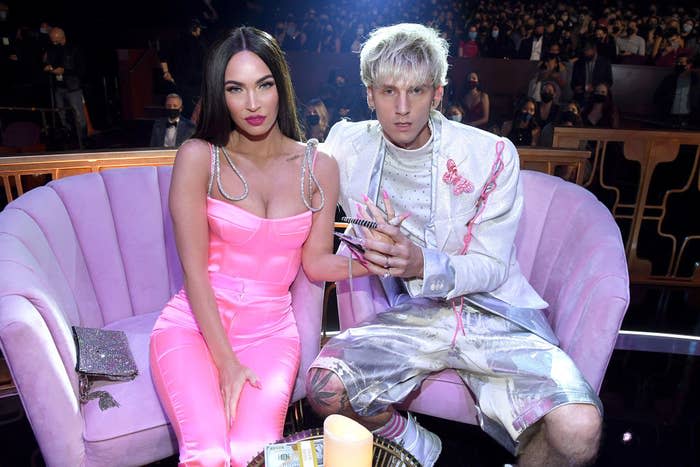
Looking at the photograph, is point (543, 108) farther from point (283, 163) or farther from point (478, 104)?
point (283, 163)

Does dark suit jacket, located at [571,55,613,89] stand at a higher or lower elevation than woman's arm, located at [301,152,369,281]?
higher

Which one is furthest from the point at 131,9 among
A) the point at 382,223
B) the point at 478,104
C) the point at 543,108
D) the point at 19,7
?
the point at 382,223

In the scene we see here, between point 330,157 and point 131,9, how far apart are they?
1030 centimetres

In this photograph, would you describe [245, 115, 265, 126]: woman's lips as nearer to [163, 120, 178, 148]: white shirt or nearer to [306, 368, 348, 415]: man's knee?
[306, 368, 348, 415]: man's knee

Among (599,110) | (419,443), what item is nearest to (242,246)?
(419,443)

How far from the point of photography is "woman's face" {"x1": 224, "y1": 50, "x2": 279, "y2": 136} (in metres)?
1.71

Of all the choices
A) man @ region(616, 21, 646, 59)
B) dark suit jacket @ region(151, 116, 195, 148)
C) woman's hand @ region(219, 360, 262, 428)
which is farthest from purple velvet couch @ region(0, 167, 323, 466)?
man @ region(616, 21, 646, 59)

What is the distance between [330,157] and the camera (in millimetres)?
2006

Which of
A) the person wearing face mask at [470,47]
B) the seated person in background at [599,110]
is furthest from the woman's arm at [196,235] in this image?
the person wearing face mask at [470,47]

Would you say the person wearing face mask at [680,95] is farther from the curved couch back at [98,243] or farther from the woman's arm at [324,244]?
the curved couch back at [98,243]

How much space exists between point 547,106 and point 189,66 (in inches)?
157

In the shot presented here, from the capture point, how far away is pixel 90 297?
2.08 m

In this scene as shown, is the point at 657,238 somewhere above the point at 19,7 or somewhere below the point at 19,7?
below

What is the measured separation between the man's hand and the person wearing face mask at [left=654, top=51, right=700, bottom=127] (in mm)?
6545
